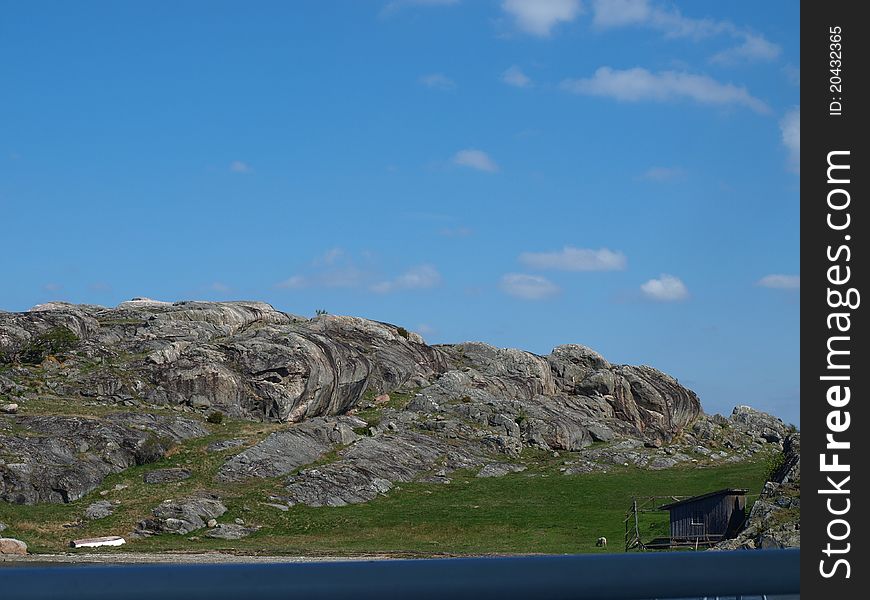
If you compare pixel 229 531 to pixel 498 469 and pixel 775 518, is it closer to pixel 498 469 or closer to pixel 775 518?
pixel 498 469

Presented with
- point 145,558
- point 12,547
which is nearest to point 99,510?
point 12,547

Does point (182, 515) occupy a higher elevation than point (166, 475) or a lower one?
lower

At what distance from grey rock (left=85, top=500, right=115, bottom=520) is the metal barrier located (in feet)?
134

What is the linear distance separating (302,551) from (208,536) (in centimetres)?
560

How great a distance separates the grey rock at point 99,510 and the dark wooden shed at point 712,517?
23.1 metres

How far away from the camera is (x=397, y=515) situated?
44.9 meters

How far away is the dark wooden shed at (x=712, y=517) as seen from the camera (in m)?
34.8

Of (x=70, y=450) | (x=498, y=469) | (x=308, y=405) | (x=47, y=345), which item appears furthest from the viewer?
(x=308, y=405)

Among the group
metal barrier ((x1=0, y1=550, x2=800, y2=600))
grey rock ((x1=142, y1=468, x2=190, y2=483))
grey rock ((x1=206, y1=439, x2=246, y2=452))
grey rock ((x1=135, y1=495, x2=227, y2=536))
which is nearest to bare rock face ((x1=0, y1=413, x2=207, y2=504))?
grey rock ((x1=142, y1=468, x2=190, y2=483))

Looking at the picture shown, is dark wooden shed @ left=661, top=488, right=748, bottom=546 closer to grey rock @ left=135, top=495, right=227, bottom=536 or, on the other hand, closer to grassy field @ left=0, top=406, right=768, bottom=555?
grassy field @ left=0, top=406, right=768, bottom=555

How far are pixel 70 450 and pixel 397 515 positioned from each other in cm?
1560

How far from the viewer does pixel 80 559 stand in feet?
107

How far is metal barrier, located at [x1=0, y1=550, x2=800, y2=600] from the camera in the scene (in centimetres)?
221

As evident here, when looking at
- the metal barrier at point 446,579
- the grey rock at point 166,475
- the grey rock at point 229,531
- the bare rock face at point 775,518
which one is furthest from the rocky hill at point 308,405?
the metal barrier at point 446,579
